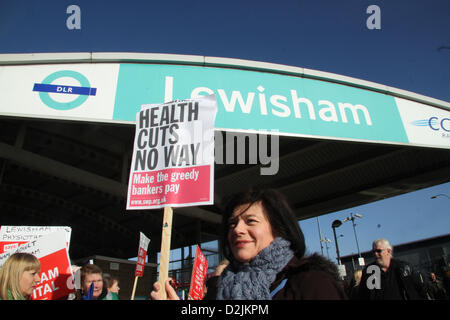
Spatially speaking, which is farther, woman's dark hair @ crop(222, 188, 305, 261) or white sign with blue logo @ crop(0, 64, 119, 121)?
white sign with blue logo @ crop(0, 64, 119, 121)

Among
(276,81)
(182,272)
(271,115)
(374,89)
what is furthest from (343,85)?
(182,272)

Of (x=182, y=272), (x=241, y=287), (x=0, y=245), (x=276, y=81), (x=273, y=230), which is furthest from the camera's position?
(x=182, y=272)

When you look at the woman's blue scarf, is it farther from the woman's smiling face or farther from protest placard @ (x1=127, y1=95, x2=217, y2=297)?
protest placard @ (x1=127, y1=95, x2=217, y2=297)

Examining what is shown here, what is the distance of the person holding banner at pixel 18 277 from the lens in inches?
114

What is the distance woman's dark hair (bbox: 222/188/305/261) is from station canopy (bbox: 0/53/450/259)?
1.03 metres

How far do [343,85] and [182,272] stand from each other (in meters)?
15.6

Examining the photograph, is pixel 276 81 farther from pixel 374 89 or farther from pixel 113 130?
pixel 113 130

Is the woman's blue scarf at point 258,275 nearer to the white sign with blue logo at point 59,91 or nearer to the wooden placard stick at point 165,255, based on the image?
the wooden placard stick at point 165,255

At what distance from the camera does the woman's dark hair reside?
6.57ft

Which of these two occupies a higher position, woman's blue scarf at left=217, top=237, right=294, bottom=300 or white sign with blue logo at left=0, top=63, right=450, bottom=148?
white sign with blue logo at left=0, top=63, right=450, bottom=148

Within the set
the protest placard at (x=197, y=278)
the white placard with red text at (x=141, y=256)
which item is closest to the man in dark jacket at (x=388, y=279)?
the protest placard at (x=197, y=278)

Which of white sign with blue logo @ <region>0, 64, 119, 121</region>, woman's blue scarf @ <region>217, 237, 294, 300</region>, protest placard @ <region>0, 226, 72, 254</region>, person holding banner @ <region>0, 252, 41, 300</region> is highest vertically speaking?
white sign with blue logo @ <region>0, 64, 119, 121</region>

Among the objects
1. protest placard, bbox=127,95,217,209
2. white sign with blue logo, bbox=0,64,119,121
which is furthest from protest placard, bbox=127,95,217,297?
white sign with blue logo, bbox=0,64,119,121

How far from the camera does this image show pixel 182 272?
19609mm
